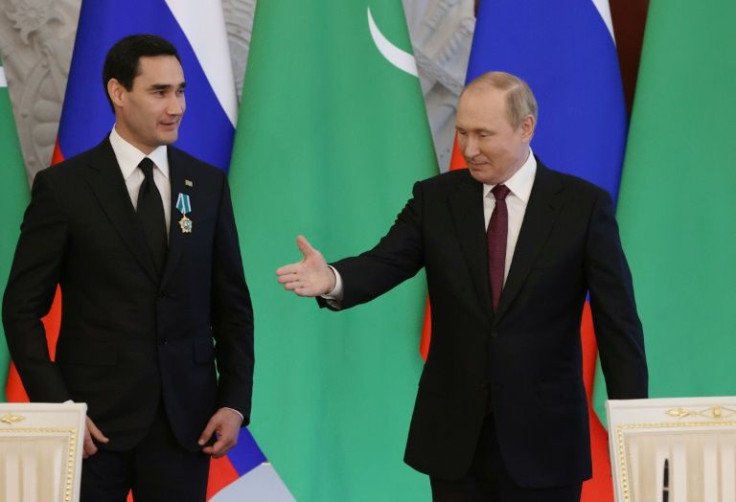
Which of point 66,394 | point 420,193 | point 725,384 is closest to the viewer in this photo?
point 66,394

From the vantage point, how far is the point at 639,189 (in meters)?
3.58

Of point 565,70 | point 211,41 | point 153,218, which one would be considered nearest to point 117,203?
point 153,218

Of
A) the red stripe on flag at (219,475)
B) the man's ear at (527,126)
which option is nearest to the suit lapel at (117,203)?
the man's ear at (527,126)

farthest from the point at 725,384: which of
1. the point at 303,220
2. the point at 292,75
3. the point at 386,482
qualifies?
the point at 292,75

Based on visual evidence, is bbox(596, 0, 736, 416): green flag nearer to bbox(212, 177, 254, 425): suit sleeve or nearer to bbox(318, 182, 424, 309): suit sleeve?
bbox(318, 182, 424, 309): suit sleeve

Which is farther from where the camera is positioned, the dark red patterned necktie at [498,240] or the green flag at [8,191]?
the green flag at [8,191]

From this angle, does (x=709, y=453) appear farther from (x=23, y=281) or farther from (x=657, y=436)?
(x=23, y=281)

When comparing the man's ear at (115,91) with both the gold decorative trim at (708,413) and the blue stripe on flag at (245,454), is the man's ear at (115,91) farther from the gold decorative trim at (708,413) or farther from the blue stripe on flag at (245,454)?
the blue stripe on flag at (245,454)

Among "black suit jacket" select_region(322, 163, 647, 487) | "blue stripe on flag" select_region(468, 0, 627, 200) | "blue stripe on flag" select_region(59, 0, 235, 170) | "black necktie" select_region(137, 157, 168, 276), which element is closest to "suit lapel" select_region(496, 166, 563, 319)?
"black suit jacket" select_region(322, 163, 647, 487)

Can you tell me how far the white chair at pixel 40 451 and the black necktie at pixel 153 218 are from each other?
43cm

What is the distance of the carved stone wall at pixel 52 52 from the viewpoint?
418 cm

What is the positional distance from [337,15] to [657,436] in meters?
2.10

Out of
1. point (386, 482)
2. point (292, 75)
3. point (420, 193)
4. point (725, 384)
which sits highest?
point (292, 75)

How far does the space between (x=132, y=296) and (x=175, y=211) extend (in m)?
0.20
